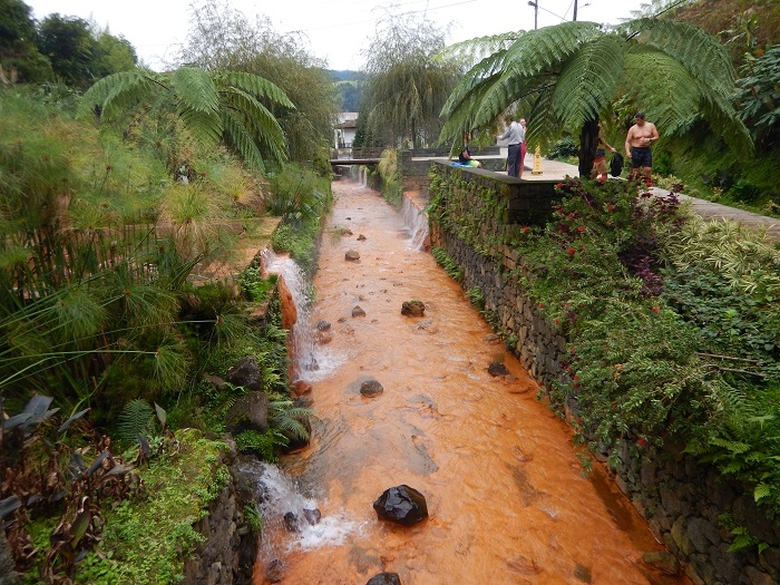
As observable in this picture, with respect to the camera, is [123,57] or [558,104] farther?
[123,57]

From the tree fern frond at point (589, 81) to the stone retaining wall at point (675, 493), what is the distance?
1.78 metres

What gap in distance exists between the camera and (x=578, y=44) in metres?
4.93

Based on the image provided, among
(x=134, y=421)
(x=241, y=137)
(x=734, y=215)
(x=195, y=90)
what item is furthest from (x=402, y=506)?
(x=241, y=137)

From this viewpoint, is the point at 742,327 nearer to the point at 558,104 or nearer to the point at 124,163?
the point at 558,104

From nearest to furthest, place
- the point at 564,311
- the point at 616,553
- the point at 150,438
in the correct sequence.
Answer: the point at 150,438
the point at 616,553
the point at 564,311

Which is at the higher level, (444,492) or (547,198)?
(547,198)

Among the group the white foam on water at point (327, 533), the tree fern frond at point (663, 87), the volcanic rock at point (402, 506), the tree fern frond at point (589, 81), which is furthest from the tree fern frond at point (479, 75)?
the white foam on water at point (327, 533)

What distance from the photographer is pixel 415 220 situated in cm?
1380

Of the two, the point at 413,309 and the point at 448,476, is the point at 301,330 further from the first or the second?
the point at 448,476

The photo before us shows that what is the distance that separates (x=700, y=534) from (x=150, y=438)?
3404 mm

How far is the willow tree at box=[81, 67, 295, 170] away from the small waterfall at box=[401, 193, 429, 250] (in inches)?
196

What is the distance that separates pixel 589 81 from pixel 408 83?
15.9m

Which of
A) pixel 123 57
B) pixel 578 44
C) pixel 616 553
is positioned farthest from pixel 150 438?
pixel 123 57

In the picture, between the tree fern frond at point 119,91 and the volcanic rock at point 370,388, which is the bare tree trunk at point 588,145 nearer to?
the volcanic rock at point 370,388
